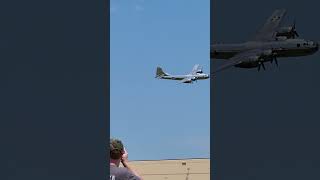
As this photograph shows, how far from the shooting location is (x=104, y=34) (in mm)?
4324
